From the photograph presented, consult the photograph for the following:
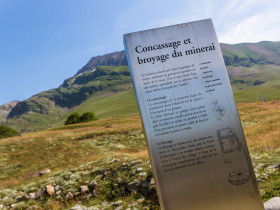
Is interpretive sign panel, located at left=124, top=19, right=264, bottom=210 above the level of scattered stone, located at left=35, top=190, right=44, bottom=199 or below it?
above

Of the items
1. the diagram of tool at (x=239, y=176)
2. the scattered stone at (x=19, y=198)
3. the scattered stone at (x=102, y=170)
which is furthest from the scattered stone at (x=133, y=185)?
the scattered stone at (x=19, y=198)

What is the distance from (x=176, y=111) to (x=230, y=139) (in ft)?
5.60

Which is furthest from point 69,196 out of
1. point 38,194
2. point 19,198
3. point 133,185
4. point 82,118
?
point 82,118

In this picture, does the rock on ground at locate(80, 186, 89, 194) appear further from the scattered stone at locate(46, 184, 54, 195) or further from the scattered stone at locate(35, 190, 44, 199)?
the scattered stone at locate(35, 190, 44, 199)

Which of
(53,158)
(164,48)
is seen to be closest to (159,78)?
(164,48)

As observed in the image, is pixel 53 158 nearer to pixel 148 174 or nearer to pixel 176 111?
pixel 148 174

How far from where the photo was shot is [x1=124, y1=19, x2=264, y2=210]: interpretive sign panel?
454 cm

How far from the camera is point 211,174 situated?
463 centimetres

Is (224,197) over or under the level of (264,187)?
over

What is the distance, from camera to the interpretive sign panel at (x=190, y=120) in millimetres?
4543

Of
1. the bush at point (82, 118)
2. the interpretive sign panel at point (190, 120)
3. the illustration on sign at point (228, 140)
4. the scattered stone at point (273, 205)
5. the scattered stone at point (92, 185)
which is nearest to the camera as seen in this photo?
the interpretive sign panel at point (190, 120)

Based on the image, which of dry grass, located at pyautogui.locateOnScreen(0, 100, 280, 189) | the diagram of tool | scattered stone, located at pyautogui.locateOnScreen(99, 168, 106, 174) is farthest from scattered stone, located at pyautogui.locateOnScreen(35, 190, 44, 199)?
the diagram of tool

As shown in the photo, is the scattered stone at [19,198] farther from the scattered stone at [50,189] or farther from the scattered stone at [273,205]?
the scattered stone at [273,205]

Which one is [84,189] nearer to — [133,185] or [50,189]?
[50,189]
